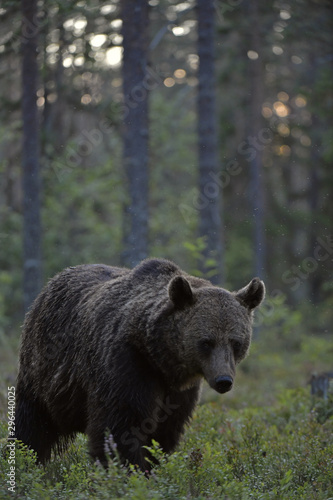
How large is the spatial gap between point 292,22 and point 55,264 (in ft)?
32.6

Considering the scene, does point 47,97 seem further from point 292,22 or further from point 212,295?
point 212,295

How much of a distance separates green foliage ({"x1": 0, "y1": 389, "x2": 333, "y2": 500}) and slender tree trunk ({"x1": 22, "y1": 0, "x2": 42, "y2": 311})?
24.0 ft

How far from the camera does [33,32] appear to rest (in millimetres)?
14297

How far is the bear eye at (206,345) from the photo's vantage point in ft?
18.0

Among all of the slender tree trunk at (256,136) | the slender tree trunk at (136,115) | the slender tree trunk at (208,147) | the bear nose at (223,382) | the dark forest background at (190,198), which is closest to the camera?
the bear nose at (223,382)

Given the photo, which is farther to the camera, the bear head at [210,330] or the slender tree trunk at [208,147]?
the slender tree trunk at [208,147]

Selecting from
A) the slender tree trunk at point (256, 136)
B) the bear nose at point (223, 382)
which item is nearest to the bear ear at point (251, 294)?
the bear nose at point (223, 382)

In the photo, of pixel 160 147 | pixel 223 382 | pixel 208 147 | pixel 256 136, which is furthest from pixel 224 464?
pixel 160 147

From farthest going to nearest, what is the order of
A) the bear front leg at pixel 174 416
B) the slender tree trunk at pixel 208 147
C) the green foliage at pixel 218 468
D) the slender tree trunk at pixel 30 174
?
the slender tree trunk at pixel 208 147 → the slender tree trunk at pixel 30 174 → the bear front leg at pixel 174 416 → the green foliage at pixel 218 468

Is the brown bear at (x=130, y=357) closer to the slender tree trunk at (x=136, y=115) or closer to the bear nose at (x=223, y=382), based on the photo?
the bear nose at (x=223, y=382)

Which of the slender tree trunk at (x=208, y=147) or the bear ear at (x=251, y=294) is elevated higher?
the bear ear at (x=251, y=294)

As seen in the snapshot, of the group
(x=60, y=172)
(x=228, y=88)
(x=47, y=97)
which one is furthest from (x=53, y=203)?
(x=228, y=88)

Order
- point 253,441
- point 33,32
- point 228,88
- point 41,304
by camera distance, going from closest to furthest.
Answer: point 41,304, point 253,441, point 33,32, point 228,88

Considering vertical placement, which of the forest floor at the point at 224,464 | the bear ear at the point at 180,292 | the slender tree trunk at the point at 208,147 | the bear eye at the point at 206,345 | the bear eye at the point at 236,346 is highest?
the bear ear at the point at 180,292
